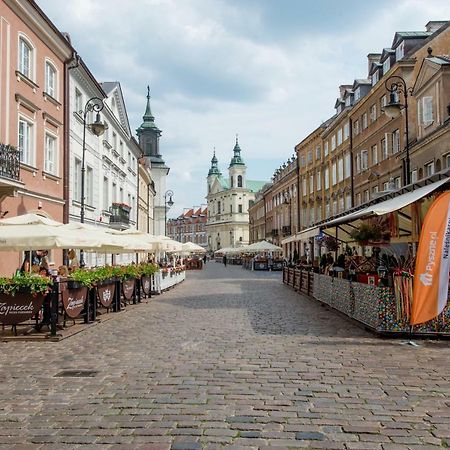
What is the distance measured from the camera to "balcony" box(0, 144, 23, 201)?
15.0 meters

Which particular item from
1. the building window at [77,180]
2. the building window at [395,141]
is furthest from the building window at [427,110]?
the building window at [77,180]

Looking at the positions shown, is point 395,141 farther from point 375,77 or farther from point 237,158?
point 237,158

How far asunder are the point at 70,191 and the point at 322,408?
65.5 ft

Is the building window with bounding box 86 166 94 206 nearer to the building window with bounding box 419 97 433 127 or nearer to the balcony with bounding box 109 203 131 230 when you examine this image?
the balcony with bounding box 109 203 131 230

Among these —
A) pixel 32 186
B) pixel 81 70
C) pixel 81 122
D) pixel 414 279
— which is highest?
pixel 81 70

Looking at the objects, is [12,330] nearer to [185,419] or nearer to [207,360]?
[207,360]

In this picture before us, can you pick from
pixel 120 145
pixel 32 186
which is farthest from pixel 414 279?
pixel 120 145

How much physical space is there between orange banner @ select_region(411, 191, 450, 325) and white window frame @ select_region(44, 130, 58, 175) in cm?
1531

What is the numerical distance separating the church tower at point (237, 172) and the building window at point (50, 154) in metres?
110

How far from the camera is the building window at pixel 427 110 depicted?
24938mm

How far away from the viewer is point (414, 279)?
9555 mm

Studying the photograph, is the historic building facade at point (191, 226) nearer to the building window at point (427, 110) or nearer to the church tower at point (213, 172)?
the church tower at point (213, 172)

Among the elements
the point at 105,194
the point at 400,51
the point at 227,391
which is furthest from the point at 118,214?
the point at 227,391

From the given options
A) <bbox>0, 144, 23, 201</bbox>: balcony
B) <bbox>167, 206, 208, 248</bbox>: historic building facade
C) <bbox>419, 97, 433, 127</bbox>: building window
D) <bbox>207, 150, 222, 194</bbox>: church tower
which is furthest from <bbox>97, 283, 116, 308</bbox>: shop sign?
<bbox>167, 206, 208, 248</bbox>: historic building facade
